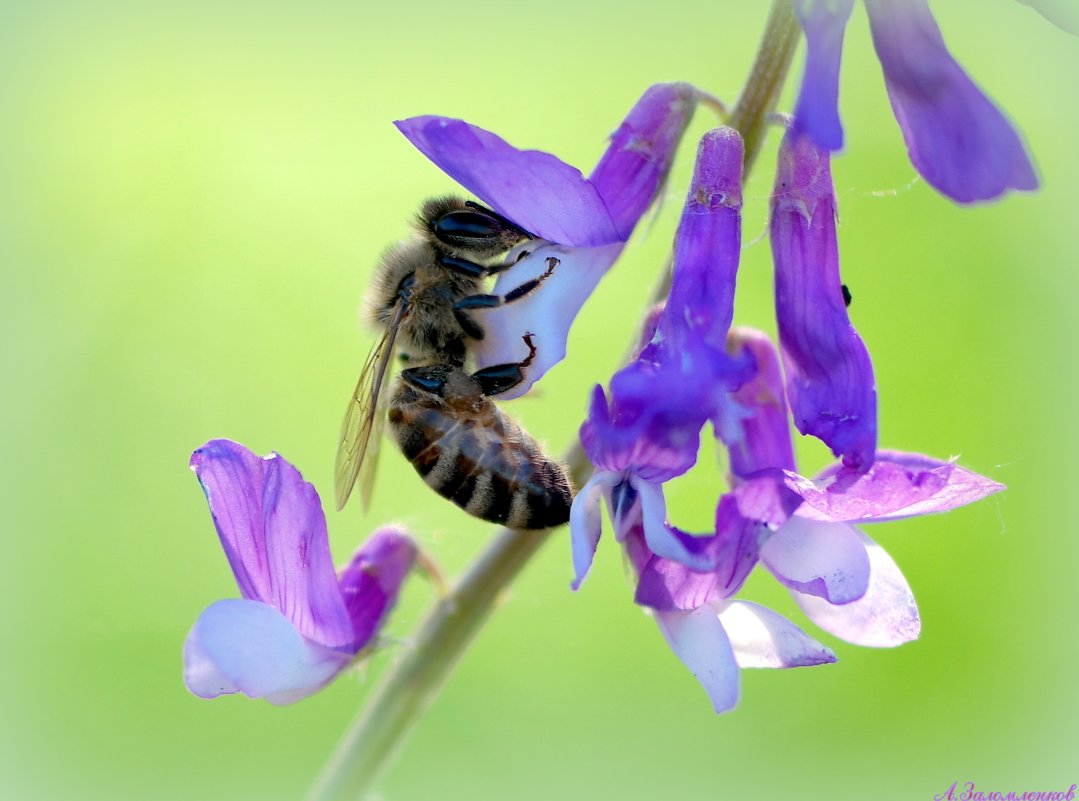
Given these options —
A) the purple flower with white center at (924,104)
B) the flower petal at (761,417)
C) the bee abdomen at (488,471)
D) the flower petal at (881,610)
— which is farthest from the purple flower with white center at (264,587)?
the purple flower with white center at (924,104)

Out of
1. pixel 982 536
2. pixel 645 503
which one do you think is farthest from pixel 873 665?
pixel 645 503

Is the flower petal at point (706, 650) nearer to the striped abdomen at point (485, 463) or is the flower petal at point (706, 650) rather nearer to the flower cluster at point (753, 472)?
the flower cluster at point (753, 472)

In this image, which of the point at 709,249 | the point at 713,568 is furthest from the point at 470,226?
the point at 713,568

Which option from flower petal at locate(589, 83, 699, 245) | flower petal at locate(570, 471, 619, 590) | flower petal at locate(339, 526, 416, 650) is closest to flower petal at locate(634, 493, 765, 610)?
flower petal at locate(570, 471, 619, 590)

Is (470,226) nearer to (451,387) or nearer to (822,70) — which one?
(451,387)

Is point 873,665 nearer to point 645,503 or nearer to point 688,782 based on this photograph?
point 688,782
